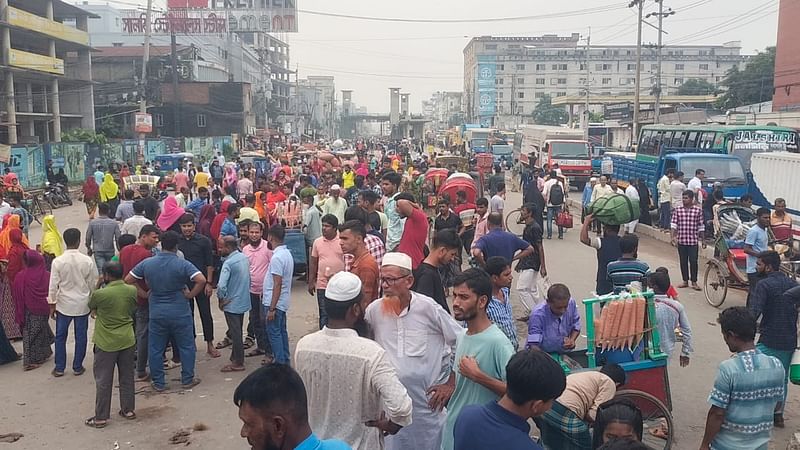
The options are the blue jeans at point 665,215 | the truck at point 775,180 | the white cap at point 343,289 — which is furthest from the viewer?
the blue jeans at point 665,215

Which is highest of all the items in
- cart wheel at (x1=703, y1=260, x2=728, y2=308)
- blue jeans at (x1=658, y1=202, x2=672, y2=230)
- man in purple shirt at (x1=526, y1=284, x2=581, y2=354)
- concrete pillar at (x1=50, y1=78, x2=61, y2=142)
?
concrete pillar at (x1=50, y1=78, x2=61, y2=142)

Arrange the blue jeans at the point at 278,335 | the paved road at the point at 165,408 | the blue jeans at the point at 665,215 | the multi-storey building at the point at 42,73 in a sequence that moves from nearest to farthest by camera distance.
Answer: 1. the paved road at the point at 165,408
2. the blue jeans at the point at 278,335
3. the blue jeans at the point at 665,215
4. the multi-storey building at the point at 42,73

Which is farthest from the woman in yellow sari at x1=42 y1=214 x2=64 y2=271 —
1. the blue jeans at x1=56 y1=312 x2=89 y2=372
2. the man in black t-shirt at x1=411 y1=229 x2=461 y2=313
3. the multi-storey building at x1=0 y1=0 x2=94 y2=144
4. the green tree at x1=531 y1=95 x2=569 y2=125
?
the green tree at x1=531 y1=95 x2=569 y2=125

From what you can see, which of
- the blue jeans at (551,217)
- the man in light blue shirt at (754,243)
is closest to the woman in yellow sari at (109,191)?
the blue jeans at (551,217)

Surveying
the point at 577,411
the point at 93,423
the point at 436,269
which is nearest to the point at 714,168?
the point at 436,269

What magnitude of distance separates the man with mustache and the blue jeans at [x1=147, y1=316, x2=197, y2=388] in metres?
3.88

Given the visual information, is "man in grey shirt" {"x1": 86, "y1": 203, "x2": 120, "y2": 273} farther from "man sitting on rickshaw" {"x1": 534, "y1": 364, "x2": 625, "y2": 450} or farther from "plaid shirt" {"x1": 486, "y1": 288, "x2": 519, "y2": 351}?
"man sitting on rickshaw" {"x1": 534, "y1": 364, "x2": 625, "y2": 450}

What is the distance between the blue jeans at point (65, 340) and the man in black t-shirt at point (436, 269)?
4457 millimetres

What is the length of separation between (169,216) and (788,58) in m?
42.2

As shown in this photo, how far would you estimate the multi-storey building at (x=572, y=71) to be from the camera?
112m

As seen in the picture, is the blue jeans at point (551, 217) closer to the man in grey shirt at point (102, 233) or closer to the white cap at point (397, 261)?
the man in grey shirt at point (102, 233)

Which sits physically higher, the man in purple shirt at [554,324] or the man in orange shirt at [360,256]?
the man in orange shirt at [360,256]

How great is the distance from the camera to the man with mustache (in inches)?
146

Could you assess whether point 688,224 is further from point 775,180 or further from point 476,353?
point 476,353
